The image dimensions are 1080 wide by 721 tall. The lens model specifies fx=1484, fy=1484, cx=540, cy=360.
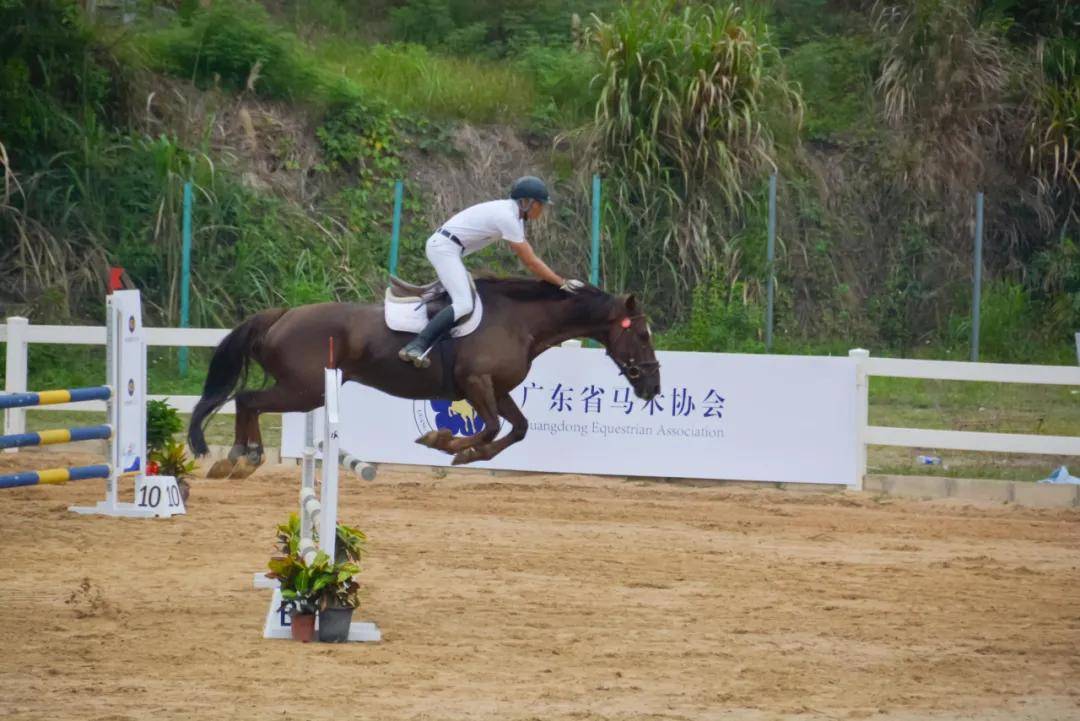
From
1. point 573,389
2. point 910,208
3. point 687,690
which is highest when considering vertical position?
point 910,208

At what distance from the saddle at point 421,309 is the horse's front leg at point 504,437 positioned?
523mm

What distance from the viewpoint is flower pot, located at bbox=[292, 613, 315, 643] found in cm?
747

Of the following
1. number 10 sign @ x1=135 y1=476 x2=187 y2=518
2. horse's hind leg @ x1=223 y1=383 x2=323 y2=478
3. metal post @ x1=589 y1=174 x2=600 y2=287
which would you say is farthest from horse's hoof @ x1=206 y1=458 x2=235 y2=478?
metal post @ x1=589 y1=174 x2=600 y2=287

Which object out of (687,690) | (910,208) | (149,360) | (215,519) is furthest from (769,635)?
(910,208)

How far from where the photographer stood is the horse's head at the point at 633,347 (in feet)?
30.4

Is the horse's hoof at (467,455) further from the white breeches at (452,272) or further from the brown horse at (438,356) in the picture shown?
the white breeches at (452,272)

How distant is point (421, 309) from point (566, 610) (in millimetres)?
2102

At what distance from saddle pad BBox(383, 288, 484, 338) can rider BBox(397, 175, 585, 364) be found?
7cm

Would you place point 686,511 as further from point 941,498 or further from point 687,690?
point 687,690

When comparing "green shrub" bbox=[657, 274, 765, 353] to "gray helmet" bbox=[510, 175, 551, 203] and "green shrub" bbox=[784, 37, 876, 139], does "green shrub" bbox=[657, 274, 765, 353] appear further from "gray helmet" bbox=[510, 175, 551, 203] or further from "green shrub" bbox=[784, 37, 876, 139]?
"gray helmet" bbox=[510, 175, 551, 203]

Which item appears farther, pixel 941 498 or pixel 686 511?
pixel 941 498

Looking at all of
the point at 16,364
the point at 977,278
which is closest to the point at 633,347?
the point at 16,364

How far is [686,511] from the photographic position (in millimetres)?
11766

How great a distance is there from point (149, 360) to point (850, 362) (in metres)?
8.05
